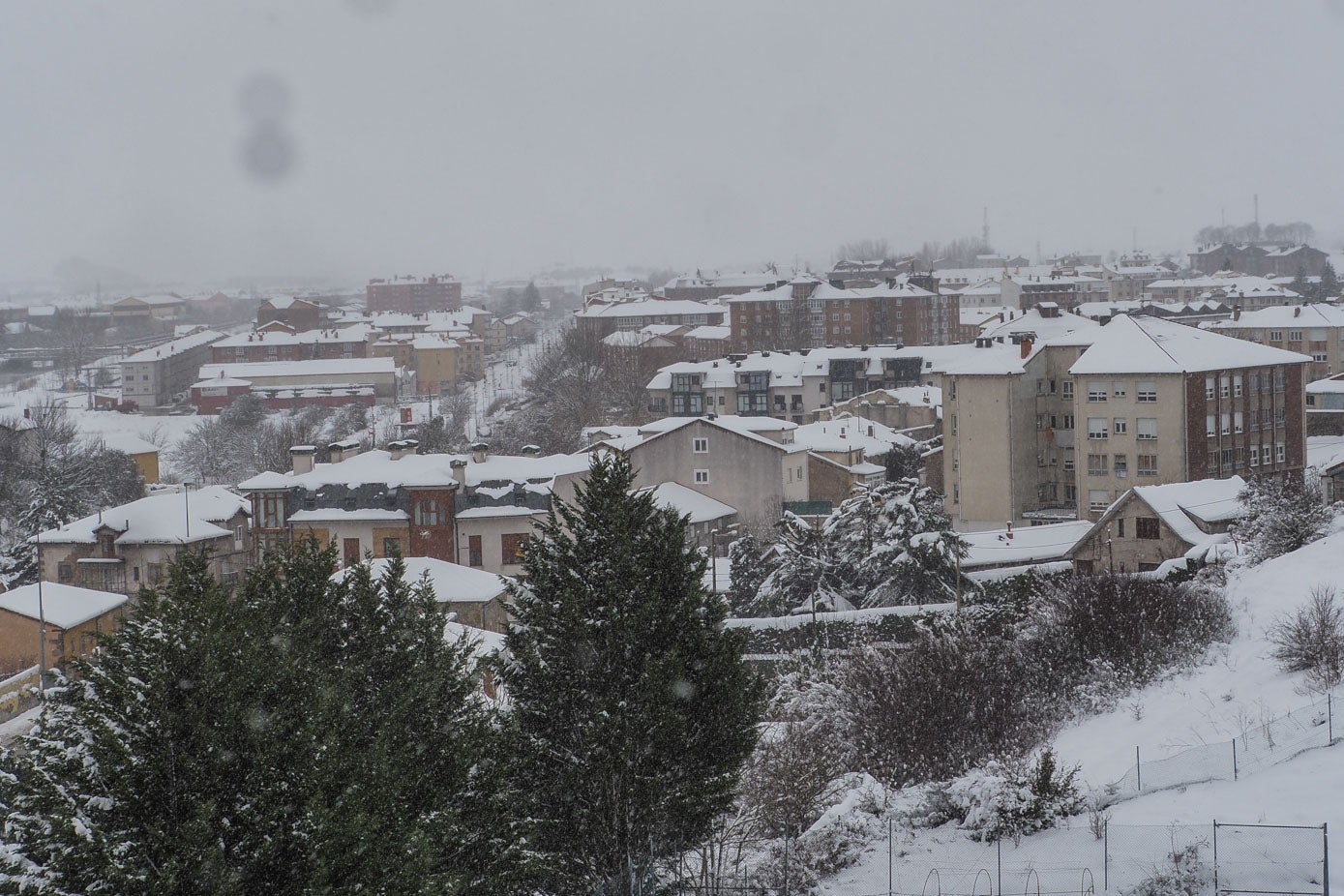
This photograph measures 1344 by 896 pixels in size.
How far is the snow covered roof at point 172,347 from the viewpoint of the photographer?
87050 millimetres

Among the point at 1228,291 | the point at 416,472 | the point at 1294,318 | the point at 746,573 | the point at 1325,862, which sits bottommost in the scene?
the point at 746,573

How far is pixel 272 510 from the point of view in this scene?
110ft

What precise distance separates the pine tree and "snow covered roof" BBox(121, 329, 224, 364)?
80950 mm

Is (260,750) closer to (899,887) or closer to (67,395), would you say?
(899,887)

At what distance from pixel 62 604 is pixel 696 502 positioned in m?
15.0

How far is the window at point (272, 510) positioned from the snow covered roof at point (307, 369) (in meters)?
50.3

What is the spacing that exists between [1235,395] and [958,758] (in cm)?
2226

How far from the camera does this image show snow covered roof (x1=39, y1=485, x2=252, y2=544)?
32969 mm

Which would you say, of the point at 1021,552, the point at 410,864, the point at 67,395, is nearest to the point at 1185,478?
the point at 1021,552

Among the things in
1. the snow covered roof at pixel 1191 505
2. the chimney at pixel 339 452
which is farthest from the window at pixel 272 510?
the snow covered roof at pixel 1191 505

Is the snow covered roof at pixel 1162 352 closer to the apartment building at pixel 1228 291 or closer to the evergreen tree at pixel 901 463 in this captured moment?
the evergreen tree at pixel 901 463

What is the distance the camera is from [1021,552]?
29.5m

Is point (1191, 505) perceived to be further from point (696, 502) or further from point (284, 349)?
point (284, 349)

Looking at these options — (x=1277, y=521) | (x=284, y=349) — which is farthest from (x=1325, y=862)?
(x=284, y=349)
